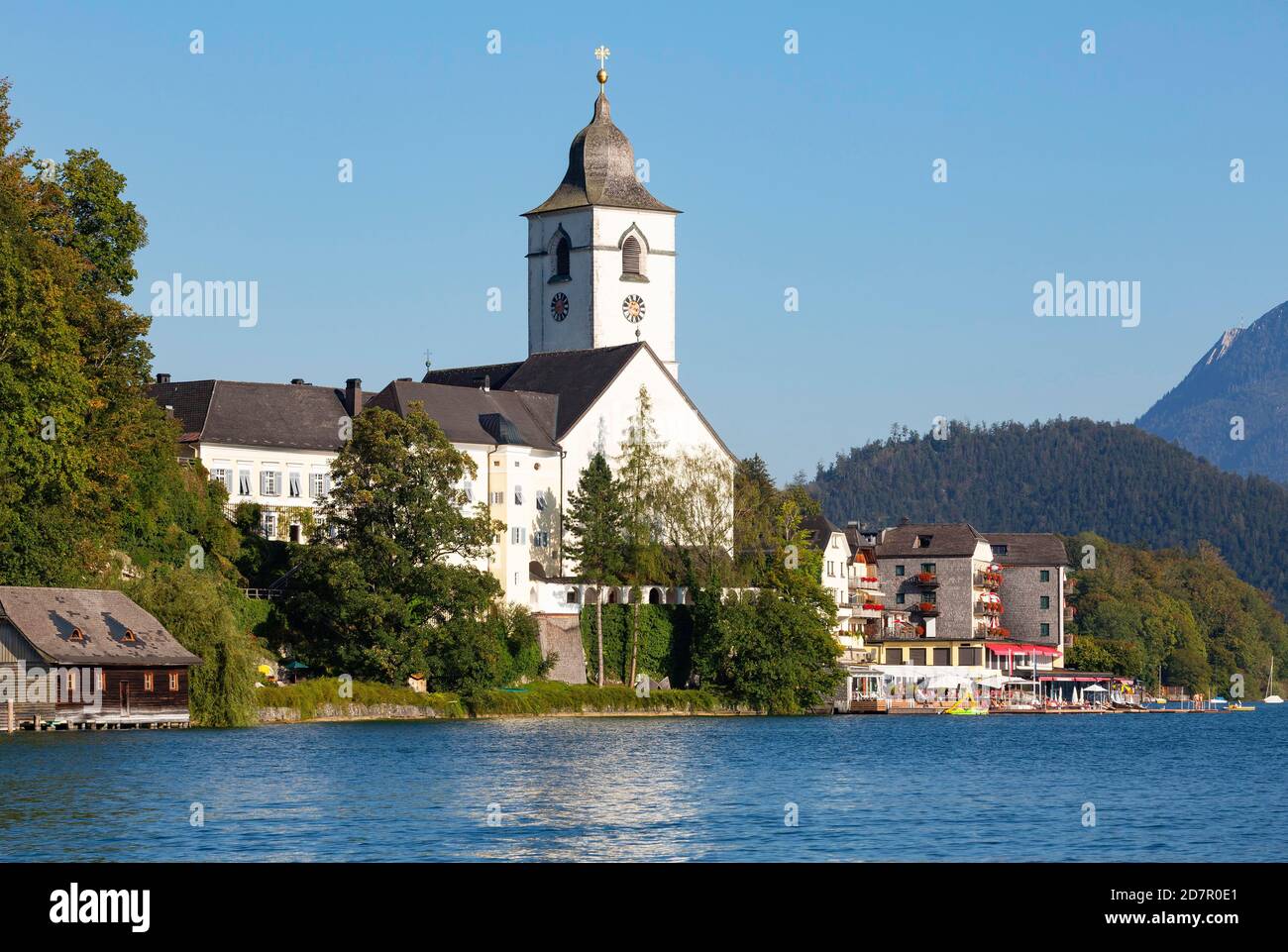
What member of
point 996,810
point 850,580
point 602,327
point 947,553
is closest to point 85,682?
point 996,810

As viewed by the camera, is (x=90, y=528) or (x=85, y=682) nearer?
(x=85, y=682)

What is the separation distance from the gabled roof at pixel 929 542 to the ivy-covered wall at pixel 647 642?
157 ft

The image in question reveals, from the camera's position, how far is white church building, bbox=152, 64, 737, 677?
310 feet

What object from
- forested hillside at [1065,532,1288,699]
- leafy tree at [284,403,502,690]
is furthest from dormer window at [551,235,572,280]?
forested hillside at [1065,532,1288,699]

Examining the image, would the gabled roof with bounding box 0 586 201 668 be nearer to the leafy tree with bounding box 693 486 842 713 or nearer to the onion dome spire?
the leafy tree with bounding box 693 486 842 713

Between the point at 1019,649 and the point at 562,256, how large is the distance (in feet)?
155

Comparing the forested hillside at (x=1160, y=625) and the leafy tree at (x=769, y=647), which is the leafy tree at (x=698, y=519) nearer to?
the leafy tree at (x=769, y=647)

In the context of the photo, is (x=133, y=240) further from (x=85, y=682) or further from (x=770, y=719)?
(x=770, y=719)

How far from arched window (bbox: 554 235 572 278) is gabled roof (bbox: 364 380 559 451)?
15.0m

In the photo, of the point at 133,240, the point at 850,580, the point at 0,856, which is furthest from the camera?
the point at 850,580

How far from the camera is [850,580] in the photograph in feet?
434

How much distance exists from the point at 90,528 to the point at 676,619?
1297 inches

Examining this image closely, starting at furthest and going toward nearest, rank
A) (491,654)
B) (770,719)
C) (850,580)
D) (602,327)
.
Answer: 1. (850,580)
2. (602,327)
3. (770,719)
4. (491,654)

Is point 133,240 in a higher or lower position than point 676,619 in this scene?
higher
